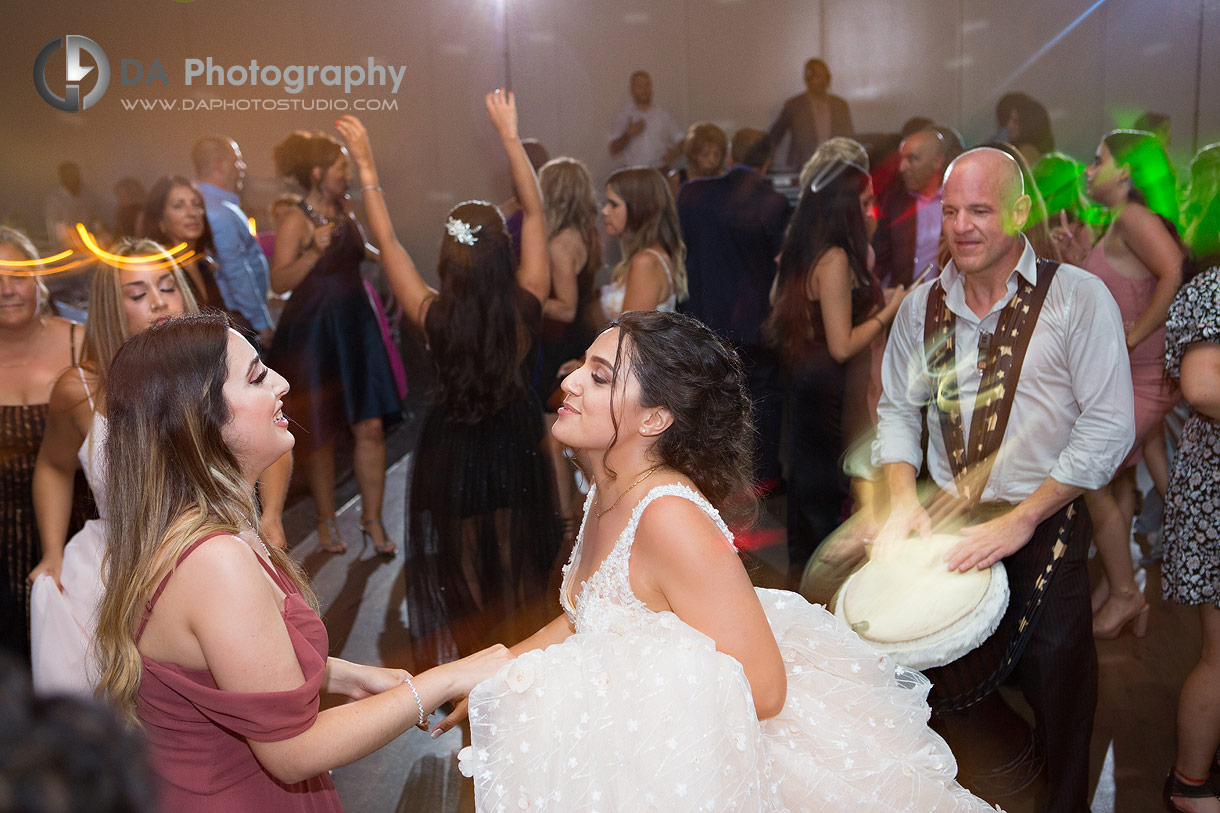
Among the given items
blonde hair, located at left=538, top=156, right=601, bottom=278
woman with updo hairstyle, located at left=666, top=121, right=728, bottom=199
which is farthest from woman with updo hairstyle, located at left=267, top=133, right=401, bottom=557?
woman with updo hairstyle, located at left=666, top=121, right=728, bottom=199

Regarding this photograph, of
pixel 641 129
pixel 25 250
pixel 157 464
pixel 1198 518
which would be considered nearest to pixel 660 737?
pixel 157 464

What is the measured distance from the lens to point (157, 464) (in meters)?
1.43

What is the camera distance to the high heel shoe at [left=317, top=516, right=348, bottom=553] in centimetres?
438

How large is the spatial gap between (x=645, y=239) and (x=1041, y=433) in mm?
2046

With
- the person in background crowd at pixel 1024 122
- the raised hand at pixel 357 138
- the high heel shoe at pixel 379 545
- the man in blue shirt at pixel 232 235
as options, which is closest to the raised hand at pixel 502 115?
the raised hand at pixel 357 138

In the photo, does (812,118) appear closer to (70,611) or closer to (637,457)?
(637,457)

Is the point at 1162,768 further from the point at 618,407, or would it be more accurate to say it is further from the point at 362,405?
the point at 362,405

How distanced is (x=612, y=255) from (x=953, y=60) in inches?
77.4

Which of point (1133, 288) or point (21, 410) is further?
point (1133, 288)

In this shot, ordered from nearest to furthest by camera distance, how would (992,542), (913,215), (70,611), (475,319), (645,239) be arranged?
(992,542)
(70,611)
(475,319)
(645,239)
(913,215)

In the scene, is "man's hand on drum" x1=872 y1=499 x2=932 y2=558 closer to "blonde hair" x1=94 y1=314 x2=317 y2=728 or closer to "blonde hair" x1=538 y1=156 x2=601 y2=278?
"blonde hair" x1=94 y1=314 x2=317 y2=728

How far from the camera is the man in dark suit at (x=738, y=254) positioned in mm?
4234

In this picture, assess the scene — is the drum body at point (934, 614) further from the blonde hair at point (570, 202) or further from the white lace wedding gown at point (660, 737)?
the blonde hair at point (570, 202)

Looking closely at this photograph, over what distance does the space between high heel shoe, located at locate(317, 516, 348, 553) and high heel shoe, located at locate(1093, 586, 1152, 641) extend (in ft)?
10.6
